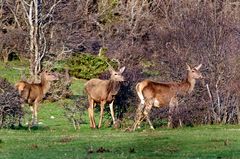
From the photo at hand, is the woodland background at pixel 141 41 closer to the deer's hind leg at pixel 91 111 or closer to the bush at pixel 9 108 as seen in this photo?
the deer's hind leg at pixel 91 111

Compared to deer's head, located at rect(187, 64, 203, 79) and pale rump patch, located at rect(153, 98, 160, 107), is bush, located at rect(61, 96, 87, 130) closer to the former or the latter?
pale rump patch, located at rect(153, 98, 160, 107)

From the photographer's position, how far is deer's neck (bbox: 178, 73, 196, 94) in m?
28.5

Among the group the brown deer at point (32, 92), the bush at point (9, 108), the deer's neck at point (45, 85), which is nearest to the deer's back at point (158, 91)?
the bush at point (9, 108)

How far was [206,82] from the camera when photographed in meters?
30.5

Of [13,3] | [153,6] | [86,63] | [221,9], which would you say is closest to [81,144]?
[221,9]

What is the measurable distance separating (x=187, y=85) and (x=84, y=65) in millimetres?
18948

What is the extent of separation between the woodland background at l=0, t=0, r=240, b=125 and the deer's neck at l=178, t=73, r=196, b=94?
26 cm

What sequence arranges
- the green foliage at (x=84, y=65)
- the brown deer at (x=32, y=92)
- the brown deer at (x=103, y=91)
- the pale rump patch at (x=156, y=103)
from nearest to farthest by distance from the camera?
1. the pale rump patch at (x=156, y=103)
2. the brown deer at (x=103, y=91)
3. the brown deer at (x=32, y=92)
4. the green foliage at (x=84, y=65)

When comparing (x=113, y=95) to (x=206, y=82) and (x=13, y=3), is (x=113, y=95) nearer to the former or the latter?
(x=206, y=82)

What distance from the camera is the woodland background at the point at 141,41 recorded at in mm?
29719

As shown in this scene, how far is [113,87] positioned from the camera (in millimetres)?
29281

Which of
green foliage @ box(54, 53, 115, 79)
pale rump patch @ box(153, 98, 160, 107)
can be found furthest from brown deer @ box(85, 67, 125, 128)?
green foliage @ box(54, 53, 115, 79)

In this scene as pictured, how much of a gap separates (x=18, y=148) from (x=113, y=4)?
38403 millimetres

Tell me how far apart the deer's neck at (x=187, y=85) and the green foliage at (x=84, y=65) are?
16.0 metres
